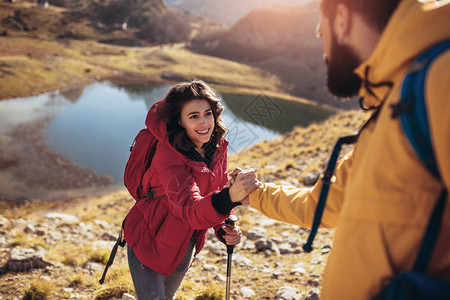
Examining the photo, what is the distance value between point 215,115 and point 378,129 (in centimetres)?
205

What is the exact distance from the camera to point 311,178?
344 inches

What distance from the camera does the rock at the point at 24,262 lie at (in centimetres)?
539

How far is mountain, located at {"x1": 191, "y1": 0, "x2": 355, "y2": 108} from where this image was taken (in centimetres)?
10712

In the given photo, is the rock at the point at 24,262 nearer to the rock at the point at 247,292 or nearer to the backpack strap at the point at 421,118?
the rock at the point at 247,292

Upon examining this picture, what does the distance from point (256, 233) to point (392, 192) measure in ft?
18.2

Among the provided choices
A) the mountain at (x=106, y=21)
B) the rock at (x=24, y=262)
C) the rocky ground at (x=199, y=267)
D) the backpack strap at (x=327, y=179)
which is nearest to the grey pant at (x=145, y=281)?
the backpack strap at (x=327, y=179)

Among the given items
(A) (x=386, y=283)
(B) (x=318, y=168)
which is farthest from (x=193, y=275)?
(B) (x=318, y=168)

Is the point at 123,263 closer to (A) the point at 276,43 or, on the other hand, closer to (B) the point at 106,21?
(A) the point at 276,43

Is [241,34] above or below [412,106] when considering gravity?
above

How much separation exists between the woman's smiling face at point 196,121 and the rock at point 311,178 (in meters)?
6.32

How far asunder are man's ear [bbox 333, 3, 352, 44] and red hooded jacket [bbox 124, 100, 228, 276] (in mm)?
1531

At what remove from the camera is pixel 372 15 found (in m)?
1.49

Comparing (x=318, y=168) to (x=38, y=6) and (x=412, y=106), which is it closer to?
(x=412, y=106)

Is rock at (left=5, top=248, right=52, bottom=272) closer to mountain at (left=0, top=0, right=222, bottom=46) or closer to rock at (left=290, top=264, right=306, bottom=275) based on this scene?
rock at (left=290, top=264, right=306, bottom=275)
